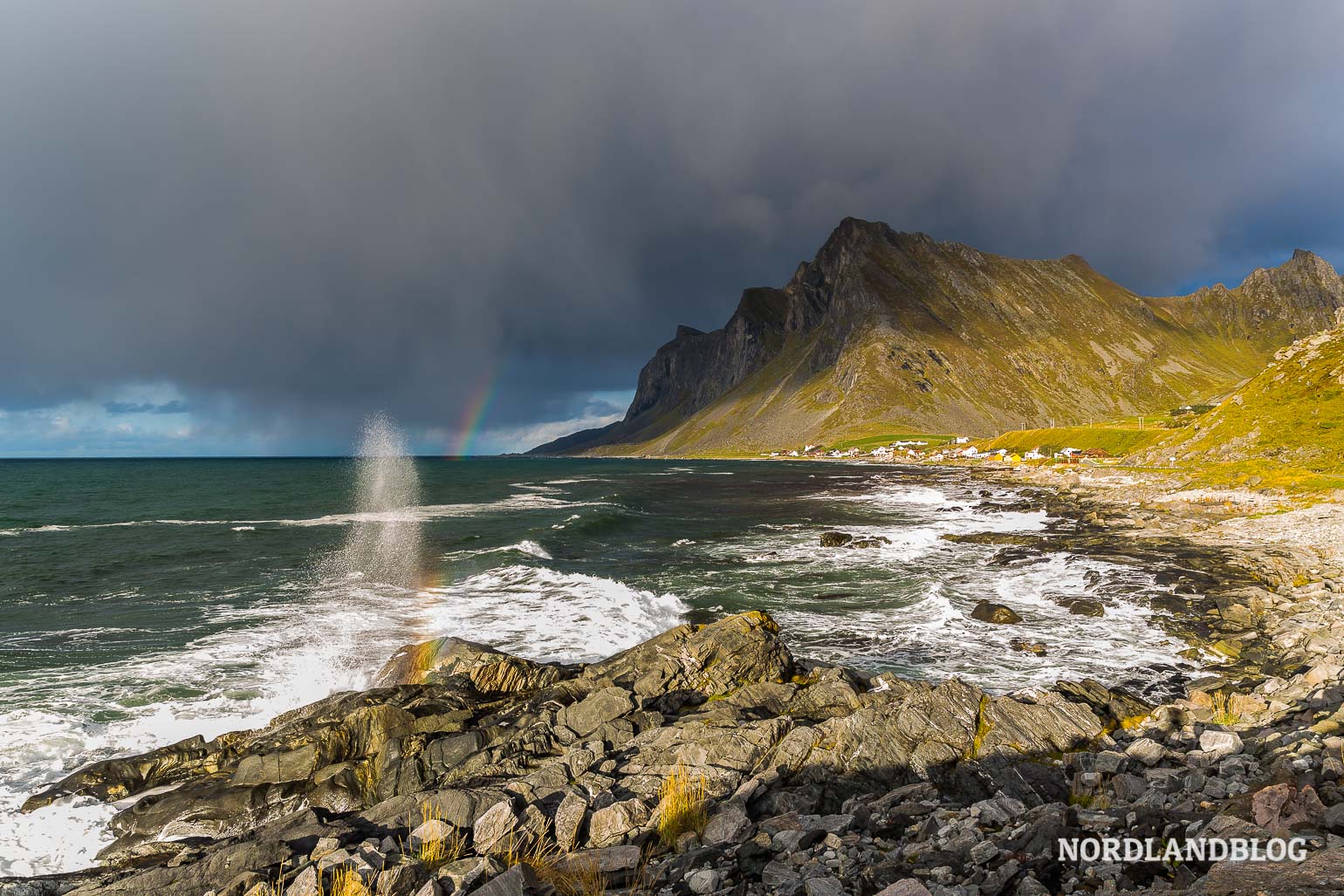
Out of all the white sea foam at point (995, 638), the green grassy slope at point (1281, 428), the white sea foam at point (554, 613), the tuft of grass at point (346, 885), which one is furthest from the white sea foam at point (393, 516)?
the green grassy slope at point (1281, 428)

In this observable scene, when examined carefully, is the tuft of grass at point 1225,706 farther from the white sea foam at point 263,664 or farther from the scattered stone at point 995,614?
the white sea foam at point 263,664

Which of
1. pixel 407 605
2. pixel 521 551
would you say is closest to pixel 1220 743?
pixel 407 605

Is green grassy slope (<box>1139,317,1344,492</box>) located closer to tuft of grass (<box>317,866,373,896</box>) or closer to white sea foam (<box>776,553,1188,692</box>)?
white sea foam (<box>776,553,1188,692</box>)

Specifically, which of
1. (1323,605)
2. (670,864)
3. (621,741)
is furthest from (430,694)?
(1323,605)

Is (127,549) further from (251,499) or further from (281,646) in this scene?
(251,499)

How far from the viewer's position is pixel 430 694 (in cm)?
1689

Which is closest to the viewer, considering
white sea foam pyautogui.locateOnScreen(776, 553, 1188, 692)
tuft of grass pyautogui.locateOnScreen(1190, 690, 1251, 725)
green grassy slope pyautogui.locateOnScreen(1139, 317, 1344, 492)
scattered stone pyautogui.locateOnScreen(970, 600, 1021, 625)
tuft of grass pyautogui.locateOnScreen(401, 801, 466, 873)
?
tuft of grass pyautogui.locateOnScreen(401, 801, 466, 873)

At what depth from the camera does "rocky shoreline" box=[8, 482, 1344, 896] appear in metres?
7.59

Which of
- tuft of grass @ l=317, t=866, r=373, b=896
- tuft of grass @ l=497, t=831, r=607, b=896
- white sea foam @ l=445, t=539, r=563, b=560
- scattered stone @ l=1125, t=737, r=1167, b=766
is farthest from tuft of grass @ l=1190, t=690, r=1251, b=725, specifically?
white sea foam @ l=445, t=539, r=563, b=560

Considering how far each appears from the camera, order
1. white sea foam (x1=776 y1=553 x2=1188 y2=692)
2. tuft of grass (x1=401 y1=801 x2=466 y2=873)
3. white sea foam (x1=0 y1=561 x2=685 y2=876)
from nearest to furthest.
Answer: tuft of grass (x1=401 y1=801 x2=466 y2=873) → white sea foam (x1=0 y1=561 x2=685 y2=876) → white sea foam (x1=776 y1=553 x2=1188 y2=692)

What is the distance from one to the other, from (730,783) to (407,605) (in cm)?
2306

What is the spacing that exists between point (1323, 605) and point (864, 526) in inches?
1255

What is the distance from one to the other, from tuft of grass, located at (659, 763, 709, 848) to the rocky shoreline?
4 centimetres

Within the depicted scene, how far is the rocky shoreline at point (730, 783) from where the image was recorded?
759cm
